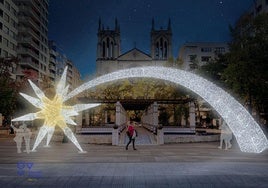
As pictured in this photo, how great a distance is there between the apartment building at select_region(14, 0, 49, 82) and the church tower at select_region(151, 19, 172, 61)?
3802 centimetres

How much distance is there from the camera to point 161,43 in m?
113

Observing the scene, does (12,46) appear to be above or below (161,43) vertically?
below

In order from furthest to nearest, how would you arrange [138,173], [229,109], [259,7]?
[259,7]
[229,109]
[138,173]

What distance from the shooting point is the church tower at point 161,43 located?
4382 inches

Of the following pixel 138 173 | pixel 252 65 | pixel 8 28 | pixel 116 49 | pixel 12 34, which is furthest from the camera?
pixel 116 49

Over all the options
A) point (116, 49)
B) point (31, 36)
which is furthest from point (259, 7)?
point (116, 49)

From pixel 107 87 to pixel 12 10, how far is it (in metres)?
26.4

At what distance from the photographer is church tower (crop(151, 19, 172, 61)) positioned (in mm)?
111312

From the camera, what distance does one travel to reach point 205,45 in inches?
3932

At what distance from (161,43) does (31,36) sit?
160 ft

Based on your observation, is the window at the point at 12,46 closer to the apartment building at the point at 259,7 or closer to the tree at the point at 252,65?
the apartment building at the point at 259,7

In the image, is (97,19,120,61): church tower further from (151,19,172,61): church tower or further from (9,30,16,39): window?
(9,30,16,39): window

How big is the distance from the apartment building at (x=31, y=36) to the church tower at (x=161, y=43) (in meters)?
38.0

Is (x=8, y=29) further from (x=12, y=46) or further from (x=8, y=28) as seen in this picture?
(x=12, y=46)
